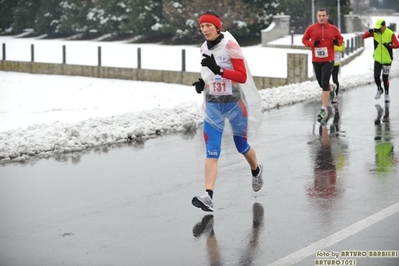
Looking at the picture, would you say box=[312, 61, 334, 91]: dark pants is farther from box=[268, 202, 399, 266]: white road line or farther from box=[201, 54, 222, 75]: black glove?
box=[201, 54, 222, 75]: black glove

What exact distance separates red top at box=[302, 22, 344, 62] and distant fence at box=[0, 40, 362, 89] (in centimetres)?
1002

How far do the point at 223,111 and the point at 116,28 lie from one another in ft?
161

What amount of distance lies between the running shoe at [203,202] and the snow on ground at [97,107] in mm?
3653

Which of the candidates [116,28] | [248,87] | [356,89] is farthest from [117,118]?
[116,28]

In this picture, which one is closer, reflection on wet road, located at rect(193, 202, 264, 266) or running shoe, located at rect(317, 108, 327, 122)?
reflection on wet road, located at rect(193, 202, 264, 266)

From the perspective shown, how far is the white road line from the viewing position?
640 centimetres

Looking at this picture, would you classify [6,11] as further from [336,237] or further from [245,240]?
[336,237]

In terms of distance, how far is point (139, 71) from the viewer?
35.2 meters

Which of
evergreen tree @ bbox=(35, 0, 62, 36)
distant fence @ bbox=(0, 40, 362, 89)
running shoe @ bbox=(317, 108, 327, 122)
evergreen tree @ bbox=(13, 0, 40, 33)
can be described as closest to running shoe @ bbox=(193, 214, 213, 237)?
running shoe @ bbox=(317, 108, 327, 122)

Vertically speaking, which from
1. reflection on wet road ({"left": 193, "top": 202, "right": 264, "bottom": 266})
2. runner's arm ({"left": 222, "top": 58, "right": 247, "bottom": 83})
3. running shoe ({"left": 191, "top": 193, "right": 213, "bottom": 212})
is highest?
runner's arm ({"left": 222, "top": 58, "right": 247, "bottom": 83})

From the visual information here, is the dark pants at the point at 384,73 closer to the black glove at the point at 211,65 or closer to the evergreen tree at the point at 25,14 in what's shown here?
the black glove at the point at 211,65

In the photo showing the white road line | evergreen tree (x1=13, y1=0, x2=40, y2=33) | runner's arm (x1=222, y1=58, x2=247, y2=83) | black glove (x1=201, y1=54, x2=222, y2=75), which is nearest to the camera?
the white road line

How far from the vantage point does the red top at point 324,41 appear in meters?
14.6

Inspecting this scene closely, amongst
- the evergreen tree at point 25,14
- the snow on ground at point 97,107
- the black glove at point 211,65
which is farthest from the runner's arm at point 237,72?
the evergreen tree at point 25,14
